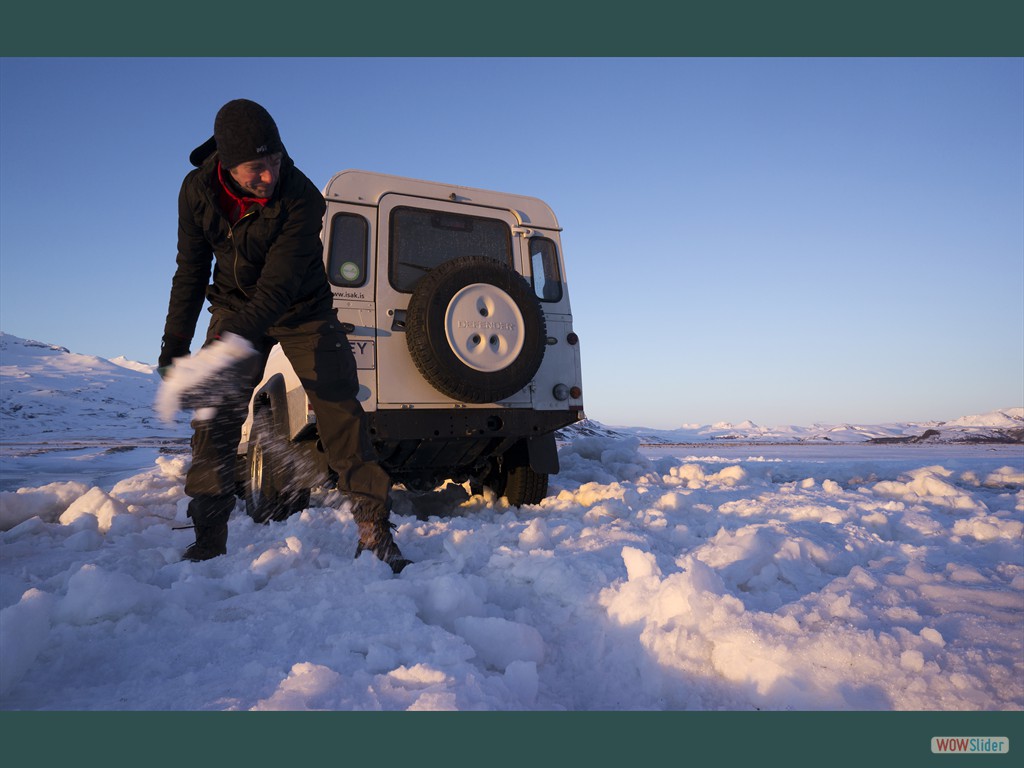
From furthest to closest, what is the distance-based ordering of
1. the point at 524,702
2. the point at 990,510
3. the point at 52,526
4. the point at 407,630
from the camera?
1. the point at 990,510
2. the point at 52,526
3. the point at 407,630
4. the point at 524,702

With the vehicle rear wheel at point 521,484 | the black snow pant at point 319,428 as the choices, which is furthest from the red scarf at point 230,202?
the vehicle rear wheel at point 521,484

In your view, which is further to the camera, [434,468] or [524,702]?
[434,468]

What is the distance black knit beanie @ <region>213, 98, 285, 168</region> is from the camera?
2572 mm

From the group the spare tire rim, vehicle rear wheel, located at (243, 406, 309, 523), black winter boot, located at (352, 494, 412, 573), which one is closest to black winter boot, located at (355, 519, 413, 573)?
black winter boot, located at (352, 494, 412, 573)

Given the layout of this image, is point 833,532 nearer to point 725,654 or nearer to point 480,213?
point 725,654

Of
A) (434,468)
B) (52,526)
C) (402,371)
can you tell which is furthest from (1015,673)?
(52,526)

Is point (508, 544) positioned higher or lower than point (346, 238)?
lower

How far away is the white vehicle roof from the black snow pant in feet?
5.17

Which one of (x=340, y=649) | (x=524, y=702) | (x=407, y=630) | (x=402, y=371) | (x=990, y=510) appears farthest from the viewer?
(x=990, y=510)

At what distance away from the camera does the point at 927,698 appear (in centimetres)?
180

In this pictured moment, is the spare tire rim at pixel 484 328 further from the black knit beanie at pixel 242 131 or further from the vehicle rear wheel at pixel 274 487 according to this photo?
the black knit beanie at pixel 242 131

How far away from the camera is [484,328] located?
13.5ft

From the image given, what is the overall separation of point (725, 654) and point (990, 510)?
4169mm

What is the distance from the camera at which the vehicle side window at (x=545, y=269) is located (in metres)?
5.01
